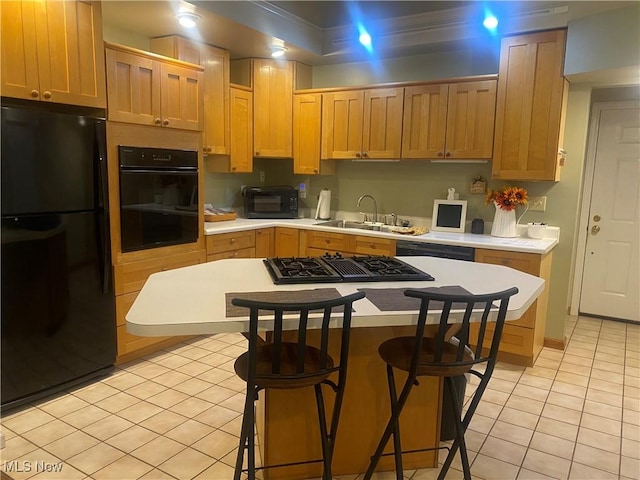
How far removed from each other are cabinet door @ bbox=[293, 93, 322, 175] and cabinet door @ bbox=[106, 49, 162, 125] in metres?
1.64

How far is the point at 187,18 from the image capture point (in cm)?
328

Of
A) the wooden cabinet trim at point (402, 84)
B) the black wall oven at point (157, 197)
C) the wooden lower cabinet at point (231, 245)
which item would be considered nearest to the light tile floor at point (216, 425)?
the wooden lower cabinet at point (231, 245)

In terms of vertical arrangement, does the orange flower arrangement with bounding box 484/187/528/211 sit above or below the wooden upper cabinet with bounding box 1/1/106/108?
below

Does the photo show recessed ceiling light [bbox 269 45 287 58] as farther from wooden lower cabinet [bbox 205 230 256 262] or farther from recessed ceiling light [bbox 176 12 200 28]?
wooden lower cabinet [bbox 205 230 256 262]

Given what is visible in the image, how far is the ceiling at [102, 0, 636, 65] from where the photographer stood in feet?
10.8

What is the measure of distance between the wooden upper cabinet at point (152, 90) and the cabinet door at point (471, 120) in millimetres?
2095

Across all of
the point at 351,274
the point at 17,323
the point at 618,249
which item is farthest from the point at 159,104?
the point at 618,249

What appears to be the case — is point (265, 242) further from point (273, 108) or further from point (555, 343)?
point (555, 343)

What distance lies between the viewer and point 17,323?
256 centimetres

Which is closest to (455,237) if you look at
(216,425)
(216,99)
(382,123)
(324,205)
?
(382,123)

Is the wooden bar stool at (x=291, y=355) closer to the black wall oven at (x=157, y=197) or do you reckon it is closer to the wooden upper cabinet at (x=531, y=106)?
Result: the black wall oven at (x=157, y=197)

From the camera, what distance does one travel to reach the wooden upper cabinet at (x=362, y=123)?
4109 mm

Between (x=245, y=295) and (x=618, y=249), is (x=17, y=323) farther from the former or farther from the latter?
(x=618, y=249)

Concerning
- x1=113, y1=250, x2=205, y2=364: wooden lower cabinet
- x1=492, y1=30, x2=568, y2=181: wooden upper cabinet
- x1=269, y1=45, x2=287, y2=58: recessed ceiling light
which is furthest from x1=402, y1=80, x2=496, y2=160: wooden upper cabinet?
x1=113, y1=250, x2=205, y2=364: wooden lower cabinet
